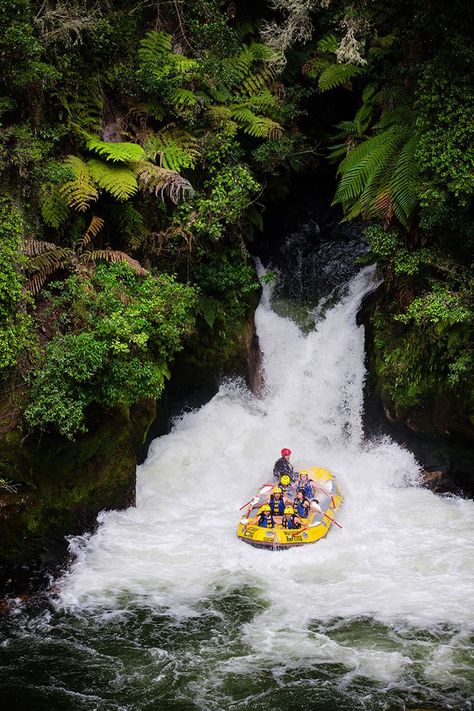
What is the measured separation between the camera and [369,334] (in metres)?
13.2

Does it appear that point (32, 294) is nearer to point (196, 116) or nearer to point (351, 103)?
point (196, 116)

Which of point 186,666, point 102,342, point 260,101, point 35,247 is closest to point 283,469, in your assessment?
point 102,342

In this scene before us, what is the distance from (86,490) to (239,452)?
10.9 feet

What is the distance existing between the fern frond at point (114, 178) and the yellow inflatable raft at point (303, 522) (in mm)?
5135

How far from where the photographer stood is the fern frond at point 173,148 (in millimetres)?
11633

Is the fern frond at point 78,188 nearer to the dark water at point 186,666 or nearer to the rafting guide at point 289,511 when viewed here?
the rafting guide at point 289,511

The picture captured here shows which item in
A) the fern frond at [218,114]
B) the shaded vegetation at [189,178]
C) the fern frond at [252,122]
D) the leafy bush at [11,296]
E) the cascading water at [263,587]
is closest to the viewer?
the cascading water at [263,587]

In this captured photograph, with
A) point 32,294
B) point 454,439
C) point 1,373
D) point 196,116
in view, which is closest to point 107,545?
point 1,373

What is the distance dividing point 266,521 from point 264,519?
4 cm

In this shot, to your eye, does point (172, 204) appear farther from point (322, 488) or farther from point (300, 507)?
point (300, 507)

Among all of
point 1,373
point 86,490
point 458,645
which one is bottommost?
point 458,645

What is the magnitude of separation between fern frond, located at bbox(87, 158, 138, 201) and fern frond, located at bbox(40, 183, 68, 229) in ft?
2.20

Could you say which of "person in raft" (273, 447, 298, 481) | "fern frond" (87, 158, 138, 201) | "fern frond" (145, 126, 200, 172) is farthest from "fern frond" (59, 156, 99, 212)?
"person in raft" (273, 447, 298, 481)

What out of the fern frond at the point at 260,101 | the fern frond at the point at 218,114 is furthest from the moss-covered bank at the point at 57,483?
the fern frond at the point at 260,101
